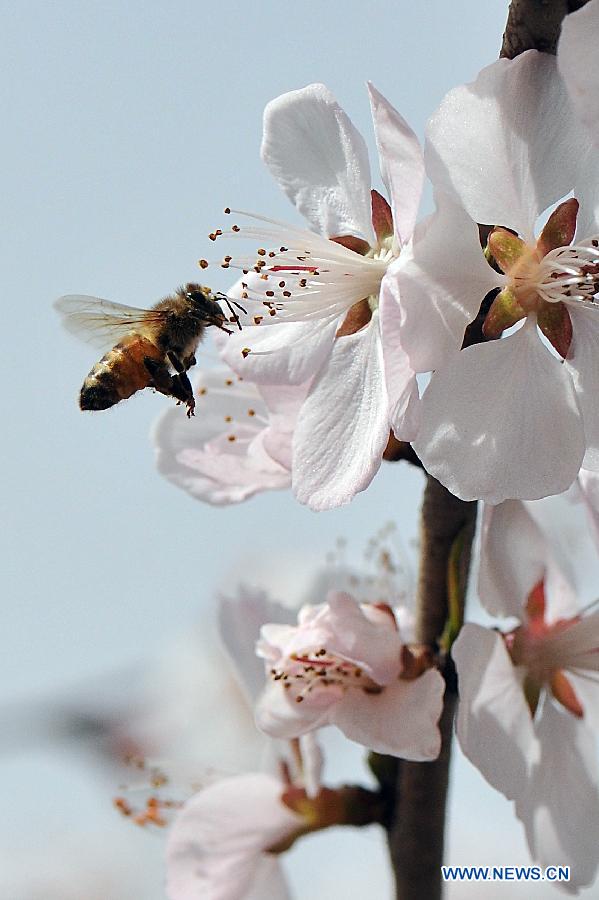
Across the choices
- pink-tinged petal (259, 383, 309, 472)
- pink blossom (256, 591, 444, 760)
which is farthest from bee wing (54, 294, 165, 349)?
pink blossom (256, 591, 444, 760)

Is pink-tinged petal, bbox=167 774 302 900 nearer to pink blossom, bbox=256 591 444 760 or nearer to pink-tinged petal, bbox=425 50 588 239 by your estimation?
pink blossom, bbox=256 591 444 760

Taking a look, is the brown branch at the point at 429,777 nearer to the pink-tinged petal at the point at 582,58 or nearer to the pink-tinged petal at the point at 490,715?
the pink-tinged petal at the point at 490,715

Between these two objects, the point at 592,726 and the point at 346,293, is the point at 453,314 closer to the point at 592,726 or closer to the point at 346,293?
the point at 346,293

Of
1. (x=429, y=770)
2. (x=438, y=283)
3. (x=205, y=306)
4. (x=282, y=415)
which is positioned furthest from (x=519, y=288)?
(x=429, y=770)

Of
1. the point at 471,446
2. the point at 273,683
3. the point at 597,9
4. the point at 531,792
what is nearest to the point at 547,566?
the point at 531,792

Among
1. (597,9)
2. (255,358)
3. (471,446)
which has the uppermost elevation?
(597,9)

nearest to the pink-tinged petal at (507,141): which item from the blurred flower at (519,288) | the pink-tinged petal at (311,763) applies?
the blurred flower at (519,288)
